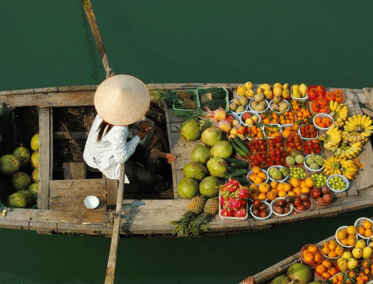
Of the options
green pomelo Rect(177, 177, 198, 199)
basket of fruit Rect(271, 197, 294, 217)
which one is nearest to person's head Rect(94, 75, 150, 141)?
green pomelo Rect(177, 177, 198, 199)

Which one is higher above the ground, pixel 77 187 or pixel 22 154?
pixel 22 154

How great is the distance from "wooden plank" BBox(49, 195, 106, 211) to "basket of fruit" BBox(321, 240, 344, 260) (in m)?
2.82

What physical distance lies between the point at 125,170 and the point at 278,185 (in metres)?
2.05

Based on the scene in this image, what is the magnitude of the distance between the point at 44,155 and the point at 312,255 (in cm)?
369

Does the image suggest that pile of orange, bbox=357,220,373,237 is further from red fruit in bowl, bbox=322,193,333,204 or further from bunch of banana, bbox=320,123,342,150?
bunch of banana, bbox=320,123,342,150

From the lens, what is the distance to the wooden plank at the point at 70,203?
5789 mm

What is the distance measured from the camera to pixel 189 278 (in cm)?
671

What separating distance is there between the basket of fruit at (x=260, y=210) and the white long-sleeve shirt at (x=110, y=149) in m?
1.67

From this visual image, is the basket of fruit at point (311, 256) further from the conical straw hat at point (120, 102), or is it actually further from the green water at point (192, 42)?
the green water at point (192, 42)

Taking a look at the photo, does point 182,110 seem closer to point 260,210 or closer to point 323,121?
point 260,210

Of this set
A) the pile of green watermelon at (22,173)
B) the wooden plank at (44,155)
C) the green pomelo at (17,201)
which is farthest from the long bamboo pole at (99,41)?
the green pomelo at (17,201)

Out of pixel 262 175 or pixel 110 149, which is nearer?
pixel 110 149

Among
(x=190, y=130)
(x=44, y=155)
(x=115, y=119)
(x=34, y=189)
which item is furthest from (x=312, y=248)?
(x=34, y=189)

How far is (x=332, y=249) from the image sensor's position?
224 inches
